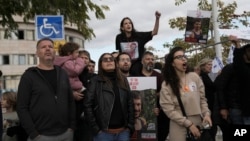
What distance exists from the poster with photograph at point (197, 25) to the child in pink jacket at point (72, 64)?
5.41 m

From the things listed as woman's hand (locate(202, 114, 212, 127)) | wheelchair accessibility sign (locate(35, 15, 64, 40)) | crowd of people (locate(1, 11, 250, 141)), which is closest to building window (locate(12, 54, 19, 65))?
wheelchair accessibility sign (locate(35, 15, 64, 40))

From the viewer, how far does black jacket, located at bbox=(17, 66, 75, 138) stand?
210 inches

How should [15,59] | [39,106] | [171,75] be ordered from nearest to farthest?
1. [39,106]
2. [171,75]
3. [15,59]

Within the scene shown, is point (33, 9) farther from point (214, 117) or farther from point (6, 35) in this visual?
point (214, 117)

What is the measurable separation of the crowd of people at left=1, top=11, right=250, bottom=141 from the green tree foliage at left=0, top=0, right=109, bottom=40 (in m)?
5.57

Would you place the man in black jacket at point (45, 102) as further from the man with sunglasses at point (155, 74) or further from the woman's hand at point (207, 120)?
the man with sunglasses at point (155, 74)

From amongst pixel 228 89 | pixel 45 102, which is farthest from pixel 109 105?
pixel 228 89

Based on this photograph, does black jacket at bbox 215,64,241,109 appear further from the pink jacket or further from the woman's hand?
the pink jacket

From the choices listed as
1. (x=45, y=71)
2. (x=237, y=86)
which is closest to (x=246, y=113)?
(x=237, y=86)

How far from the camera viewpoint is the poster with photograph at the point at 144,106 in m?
6.43

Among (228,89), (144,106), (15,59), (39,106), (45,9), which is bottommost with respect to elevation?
(144,106)

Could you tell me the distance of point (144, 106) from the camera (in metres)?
6.54

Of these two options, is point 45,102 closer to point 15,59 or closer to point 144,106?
point 144,106

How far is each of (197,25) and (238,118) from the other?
5.63 meters
